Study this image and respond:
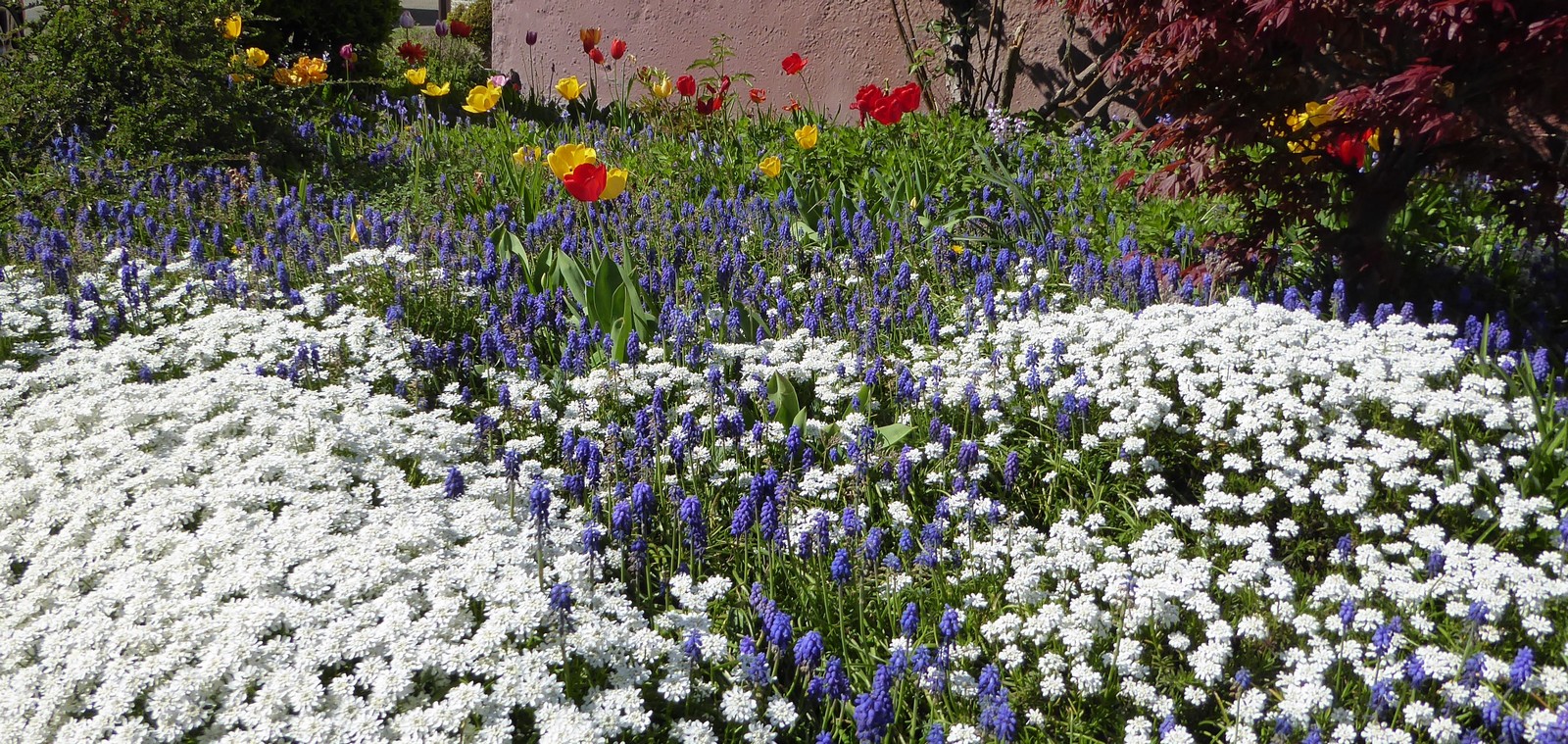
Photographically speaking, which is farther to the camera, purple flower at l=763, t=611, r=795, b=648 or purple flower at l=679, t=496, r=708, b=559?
purple flower at l=679, t=496, r=708, b=559

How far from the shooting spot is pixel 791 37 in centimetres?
909

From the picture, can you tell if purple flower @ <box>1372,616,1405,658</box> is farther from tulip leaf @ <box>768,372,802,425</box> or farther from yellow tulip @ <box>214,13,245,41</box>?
yellow tulip @ <box>214,13,245,41</box>

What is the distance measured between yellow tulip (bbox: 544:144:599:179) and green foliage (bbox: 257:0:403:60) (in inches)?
271

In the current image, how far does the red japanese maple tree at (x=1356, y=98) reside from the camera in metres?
3.45

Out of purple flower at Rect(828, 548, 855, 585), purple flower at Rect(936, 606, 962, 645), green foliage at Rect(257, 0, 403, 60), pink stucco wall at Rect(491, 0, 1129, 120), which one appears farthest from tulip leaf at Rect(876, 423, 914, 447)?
green foliage at Rect(257, 0, 403, 60)

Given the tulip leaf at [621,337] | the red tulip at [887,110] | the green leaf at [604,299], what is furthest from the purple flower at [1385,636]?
the red tulip at [887,110]

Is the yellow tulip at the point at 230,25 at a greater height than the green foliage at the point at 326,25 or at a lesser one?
lesser

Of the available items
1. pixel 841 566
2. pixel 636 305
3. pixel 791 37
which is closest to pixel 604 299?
pixel 636 305

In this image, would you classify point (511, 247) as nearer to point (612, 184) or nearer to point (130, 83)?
point (612, 184)

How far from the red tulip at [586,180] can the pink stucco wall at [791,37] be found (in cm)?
453

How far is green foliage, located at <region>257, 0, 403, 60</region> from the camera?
403 inches

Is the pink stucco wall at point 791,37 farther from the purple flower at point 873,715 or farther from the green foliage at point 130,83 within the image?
the purple flower at point 873,715

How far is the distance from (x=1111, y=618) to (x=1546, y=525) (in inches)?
44.3

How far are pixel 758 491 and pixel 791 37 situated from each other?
6.86m
